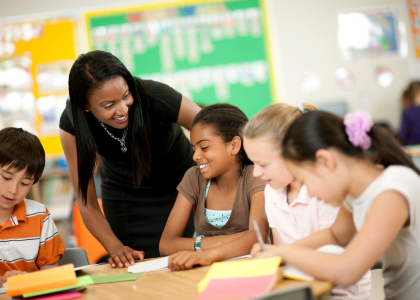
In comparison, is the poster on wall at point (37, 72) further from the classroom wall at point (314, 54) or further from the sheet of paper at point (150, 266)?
the sheet of paper at point (150, 266)

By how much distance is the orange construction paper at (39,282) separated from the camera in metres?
0.96

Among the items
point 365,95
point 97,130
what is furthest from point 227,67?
point 97,130

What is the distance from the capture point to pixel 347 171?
0.91 m

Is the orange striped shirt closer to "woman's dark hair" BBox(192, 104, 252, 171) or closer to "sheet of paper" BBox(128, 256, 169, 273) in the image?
"sheet of paper" BBox(128, 256, 169, 273)

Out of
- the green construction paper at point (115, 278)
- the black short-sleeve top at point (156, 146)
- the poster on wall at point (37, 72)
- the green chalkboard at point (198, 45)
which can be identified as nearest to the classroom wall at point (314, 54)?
the green chalkboard at point (198, 45)

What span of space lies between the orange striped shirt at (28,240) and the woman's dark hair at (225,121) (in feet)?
2.19

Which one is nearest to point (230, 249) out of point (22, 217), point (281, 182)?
point (281, 182)

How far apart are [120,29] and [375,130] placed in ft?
11.4

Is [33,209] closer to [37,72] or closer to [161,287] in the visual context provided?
[161,287]

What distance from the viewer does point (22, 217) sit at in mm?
1417

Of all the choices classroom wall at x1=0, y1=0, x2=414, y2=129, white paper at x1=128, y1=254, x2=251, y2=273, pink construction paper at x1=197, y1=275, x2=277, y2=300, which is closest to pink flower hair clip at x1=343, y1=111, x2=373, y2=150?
pink construction paper at x1=197, y1=275, x2=277, y2=300

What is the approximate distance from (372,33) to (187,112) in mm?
3389

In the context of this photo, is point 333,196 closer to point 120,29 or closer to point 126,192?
point 126,192

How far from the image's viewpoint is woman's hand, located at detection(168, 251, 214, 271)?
1.11 m
